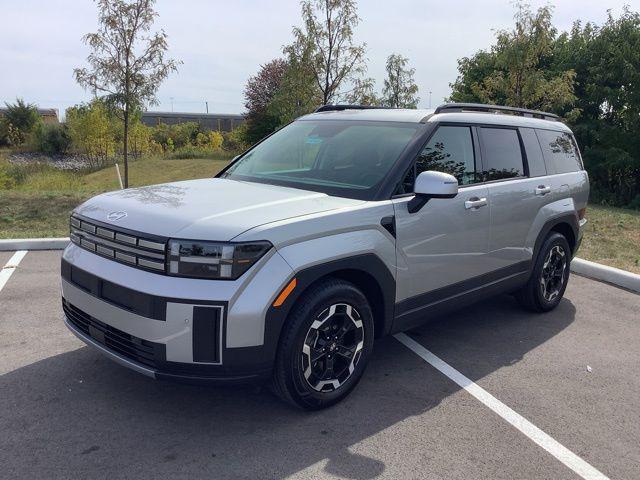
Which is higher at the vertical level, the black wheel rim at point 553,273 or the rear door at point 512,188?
the rear door at point 512,188

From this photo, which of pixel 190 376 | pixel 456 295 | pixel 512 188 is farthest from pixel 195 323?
pixel 512 188

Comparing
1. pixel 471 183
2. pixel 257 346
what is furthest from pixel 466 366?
pixel 257 346

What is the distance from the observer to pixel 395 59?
1731 cm

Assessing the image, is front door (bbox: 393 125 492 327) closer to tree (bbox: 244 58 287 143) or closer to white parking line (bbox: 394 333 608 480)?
white parking line (bbox: 394 333 608 480)

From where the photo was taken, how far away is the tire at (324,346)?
3.19 m

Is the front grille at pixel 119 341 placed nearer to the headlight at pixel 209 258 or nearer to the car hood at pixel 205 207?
the headlight at pixel 209 258

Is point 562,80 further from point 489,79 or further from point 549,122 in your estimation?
point 549,122

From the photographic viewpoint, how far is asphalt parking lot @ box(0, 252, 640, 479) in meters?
2.95

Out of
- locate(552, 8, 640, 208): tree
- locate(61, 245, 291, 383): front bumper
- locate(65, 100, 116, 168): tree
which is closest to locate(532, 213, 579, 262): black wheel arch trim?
locate(61, 245, 291, 383): front bumper

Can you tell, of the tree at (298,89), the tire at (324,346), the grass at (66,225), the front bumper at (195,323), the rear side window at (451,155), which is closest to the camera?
the front bumper at (195,323)

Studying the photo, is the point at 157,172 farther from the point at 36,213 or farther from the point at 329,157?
the point at 329,157

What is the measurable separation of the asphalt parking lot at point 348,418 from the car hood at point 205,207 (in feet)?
3.62

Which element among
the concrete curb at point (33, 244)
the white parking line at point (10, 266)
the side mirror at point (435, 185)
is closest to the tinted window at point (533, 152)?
the side mirror at point (435, 185)

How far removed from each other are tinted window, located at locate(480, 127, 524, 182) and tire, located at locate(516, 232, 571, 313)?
86 cm
